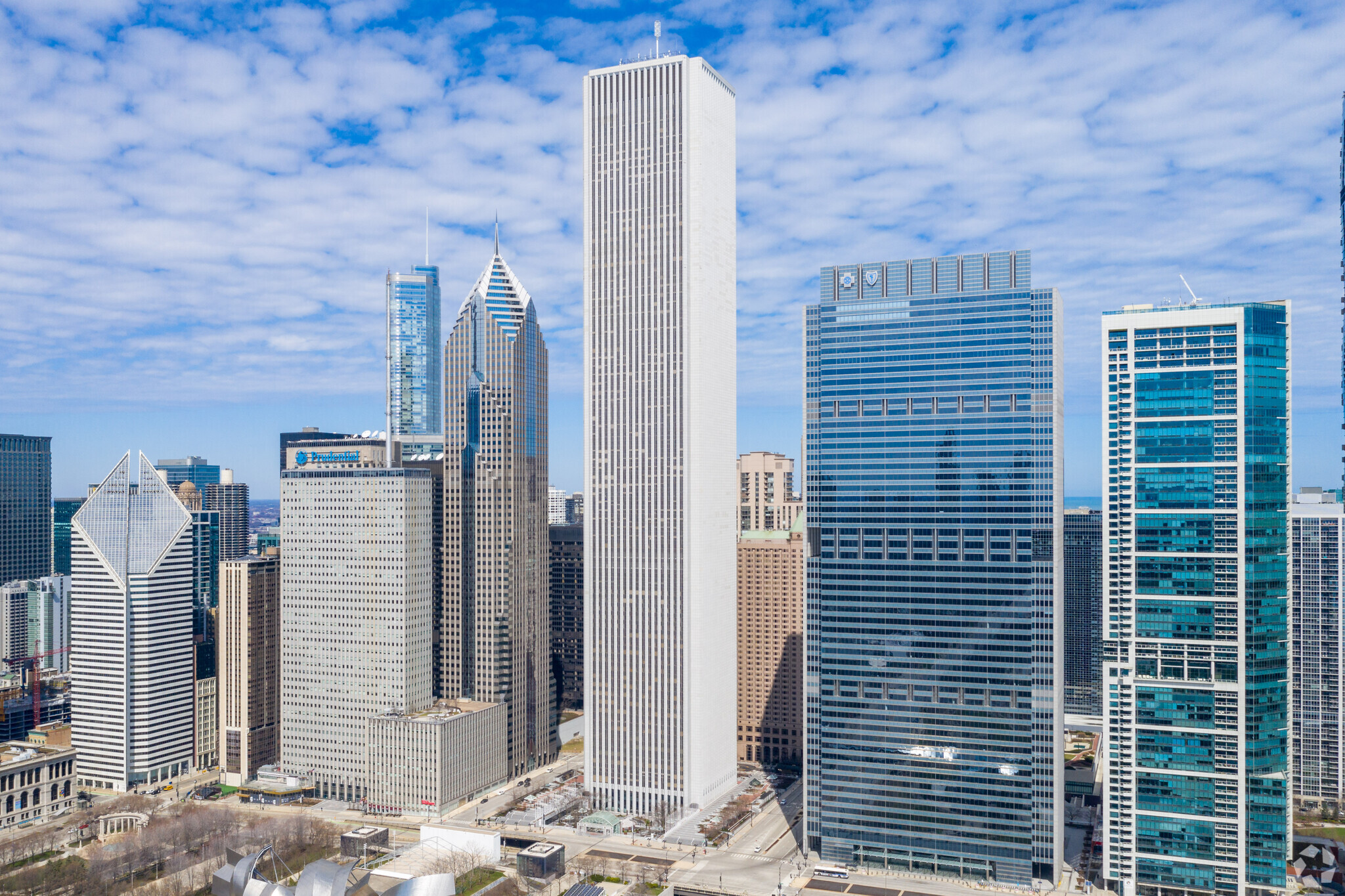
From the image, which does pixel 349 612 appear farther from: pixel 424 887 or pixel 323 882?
pixel 424 887

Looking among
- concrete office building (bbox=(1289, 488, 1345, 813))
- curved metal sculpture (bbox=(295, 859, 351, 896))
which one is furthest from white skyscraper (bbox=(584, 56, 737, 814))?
concrete office building (bbox=(1289, 488, 1345, 813))

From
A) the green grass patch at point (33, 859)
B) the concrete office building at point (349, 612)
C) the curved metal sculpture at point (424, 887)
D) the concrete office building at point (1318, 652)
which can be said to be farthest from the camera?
the concrete office building at point (349, 612)

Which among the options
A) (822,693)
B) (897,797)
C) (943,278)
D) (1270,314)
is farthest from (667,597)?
(1270,314)

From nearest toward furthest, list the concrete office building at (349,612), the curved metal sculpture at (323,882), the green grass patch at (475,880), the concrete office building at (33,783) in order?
the curved metal sculpture at (323,882)
the green grass patch at (475,880)
the concrete office building at (33,783)
the concrete office building at (349,612)

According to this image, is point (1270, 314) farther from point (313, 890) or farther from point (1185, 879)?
point (313, 890)

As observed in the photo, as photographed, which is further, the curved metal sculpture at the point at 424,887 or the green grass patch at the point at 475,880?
the green grass patch at the point at 475,880

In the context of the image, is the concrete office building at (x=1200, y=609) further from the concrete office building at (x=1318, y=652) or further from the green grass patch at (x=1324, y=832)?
the concrete office building at (x=1318, y=652)

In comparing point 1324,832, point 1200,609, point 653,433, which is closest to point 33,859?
point 653,433

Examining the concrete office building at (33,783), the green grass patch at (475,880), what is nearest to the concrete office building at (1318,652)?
the green grass patch at (475,880)

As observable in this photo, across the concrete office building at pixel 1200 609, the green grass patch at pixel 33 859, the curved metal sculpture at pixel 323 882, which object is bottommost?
the green grass patch at pixel 33 859
